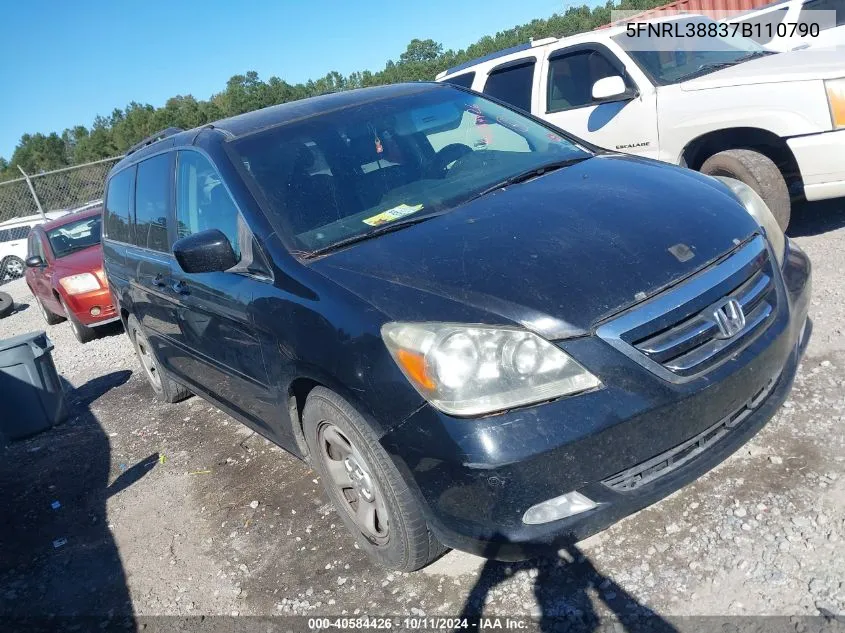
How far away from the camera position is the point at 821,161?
4.93m

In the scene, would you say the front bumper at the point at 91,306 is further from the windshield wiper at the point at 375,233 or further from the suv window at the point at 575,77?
the windshield wiper at the point at 375,233

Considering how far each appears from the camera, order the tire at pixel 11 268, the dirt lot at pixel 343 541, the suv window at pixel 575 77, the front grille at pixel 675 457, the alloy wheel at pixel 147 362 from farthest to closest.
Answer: the tire at pixel 11 268 < the suv window at pixel 575 77 < the alloy wheel at pixel 147 362 < the dirt lot at pixel 343 541 < the front grille at pixel 675 457

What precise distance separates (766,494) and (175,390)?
4.21 meters

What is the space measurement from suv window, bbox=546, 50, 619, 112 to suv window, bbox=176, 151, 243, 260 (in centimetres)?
391

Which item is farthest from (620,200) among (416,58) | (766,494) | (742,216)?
(416,58)

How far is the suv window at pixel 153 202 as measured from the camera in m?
4.11

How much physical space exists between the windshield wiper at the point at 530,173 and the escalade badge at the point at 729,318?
120cm

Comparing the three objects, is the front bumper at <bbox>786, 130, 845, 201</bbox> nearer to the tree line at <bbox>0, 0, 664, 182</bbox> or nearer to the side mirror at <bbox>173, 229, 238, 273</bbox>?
the side mirror at <bbox>173, 229, 238, 273</bbox>

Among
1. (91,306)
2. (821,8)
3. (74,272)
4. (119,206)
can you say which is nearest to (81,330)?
(91,306)

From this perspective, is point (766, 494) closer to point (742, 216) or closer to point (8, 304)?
point (742, 216)

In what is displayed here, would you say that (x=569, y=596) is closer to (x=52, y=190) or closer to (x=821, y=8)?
(x=821, y=8)

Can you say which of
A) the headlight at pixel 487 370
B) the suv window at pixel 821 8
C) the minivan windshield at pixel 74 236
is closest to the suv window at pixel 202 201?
the headlight at pixel 487 370

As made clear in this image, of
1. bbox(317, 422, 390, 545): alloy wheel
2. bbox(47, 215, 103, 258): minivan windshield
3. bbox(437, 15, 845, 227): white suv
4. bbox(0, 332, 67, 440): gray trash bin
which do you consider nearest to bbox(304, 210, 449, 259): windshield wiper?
bbox(317, 422, 390, 545): alloy wheel

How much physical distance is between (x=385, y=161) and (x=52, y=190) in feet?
64.9
